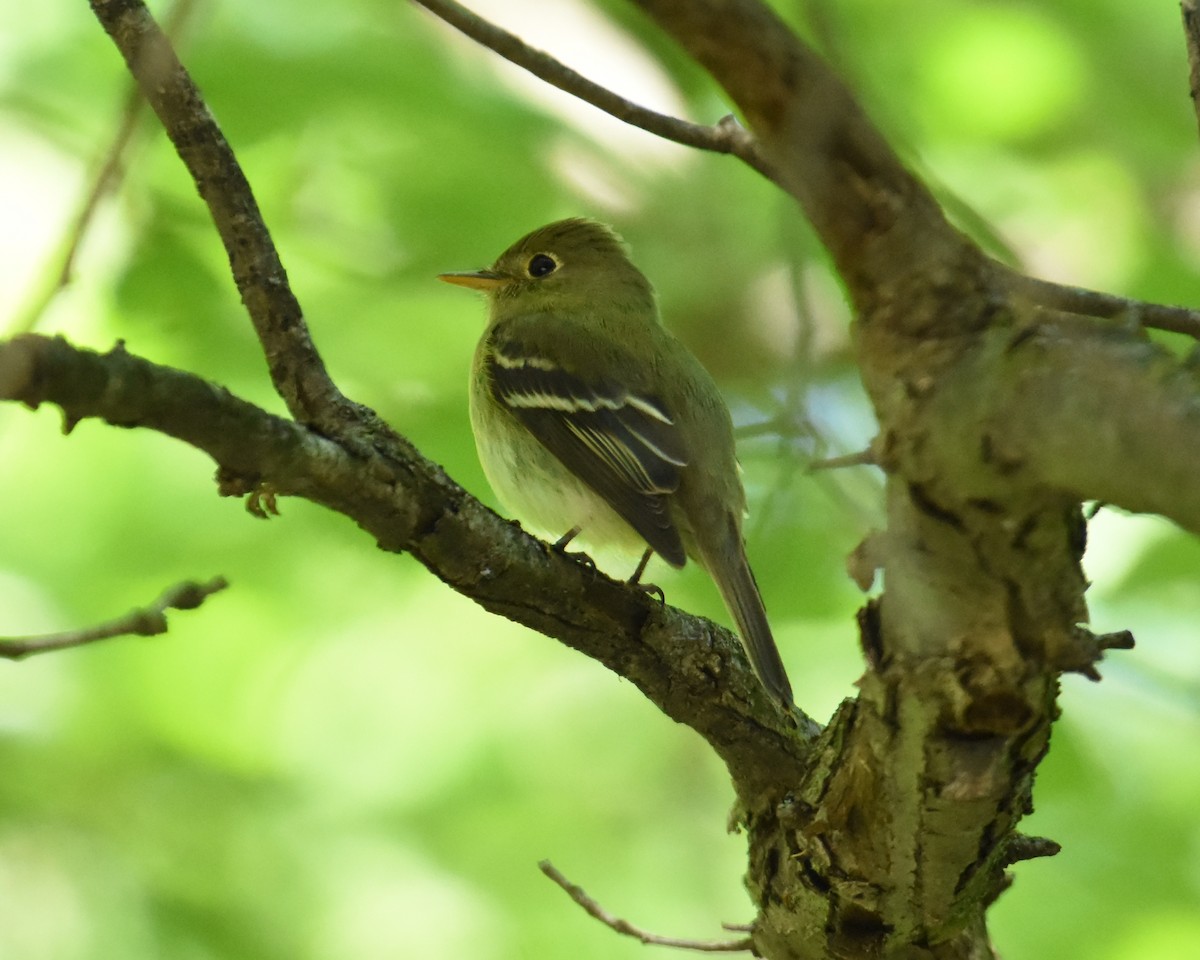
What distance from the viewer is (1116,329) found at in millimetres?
1775

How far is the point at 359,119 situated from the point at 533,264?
1481 millimetres

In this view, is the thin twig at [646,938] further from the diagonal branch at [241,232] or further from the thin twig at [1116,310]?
the thin twig at [1116,310]

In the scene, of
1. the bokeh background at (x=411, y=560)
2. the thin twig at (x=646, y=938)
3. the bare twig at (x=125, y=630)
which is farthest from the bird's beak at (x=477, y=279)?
the bare twig at (x=125, y=630)

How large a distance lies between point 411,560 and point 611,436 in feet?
2.77

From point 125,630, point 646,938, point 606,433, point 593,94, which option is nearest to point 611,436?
point 606,433

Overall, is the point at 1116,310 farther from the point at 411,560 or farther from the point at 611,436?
the point at 411,560

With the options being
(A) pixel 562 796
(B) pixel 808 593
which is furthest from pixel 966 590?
(A) pixel 562 796

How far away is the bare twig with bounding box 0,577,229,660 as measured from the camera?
1.75 m

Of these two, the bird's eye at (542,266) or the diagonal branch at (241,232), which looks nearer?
the diagonal branch at (241,232)

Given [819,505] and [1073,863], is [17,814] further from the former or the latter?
[1073,863]

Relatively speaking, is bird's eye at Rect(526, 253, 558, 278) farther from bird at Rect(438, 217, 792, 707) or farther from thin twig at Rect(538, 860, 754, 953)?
thin twig at Rect(538, 860, 754, 953)

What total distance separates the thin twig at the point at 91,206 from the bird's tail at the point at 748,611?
1773mm

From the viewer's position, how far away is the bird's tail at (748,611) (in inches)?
127

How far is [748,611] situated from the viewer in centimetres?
366
